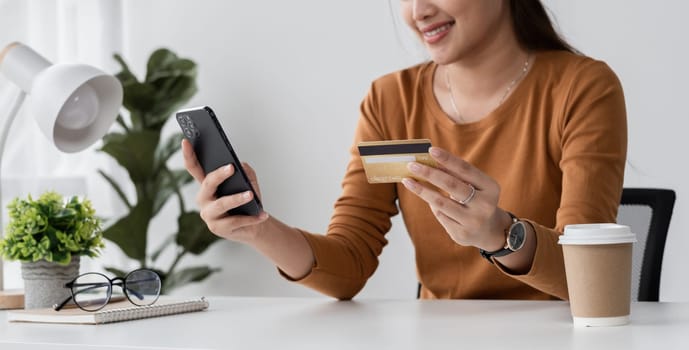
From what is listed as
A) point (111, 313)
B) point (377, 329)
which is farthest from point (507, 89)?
point (111, 313)

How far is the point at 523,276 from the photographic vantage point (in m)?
1.32

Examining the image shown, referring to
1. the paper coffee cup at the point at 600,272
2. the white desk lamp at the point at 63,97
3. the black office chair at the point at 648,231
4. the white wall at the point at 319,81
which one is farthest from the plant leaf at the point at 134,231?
the paper coffee cup at the point at 600,272

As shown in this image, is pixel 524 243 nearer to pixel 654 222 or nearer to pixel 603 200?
pixel 603 200

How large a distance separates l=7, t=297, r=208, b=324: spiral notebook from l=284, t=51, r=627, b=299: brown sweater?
0.90 feet

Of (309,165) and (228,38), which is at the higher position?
(228,38)

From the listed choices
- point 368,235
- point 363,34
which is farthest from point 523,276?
point 363,34

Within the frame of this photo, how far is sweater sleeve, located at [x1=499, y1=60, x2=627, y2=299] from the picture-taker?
1.34 m

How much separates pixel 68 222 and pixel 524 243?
30.4 inches

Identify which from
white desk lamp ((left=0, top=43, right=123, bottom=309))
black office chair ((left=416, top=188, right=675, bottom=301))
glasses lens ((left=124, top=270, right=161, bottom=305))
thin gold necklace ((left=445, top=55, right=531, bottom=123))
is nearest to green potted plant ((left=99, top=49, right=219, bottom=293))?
white desk lamp ((left=0, top=43, right=123, bottom=309))

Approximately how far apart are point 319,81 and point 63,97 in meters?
1.78

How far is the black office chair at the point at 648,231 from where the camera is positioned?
5.59ft

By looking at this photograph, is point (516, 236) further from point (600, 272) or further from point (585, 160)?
point (585, 160)

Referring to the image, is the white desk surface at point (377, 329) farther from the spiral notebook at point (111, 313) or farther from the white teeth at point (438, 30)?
the white teeth at point (438, 30)

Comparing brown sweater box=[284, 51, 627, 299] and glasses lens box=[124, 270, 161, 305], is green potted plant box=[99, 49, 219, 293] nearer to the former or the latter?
brown sweater box=[284, 51, 627, 299]
